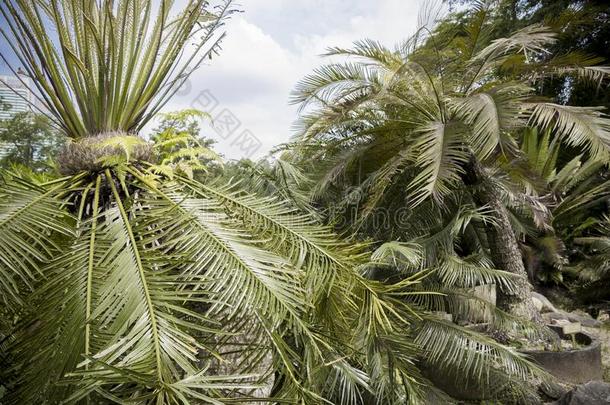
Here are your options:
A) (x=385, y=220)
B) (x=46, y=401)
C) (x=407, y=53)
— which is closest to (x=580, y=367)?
(x=385, y=220)

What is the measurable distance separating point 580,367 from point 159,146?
217 inches

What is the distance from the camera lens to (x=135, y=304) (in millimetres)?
1287

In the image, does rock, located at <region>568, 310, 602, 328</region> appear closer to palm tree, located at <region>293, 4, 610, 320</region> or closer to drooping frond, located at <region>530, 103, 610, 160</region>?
palm tree, located at <region>293, 4, 610, 320</region>

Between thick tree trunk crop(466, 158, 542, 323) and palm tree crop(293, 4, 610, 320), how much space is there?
0.01 metres

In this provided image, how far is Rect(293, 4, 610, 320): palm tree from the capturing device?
168 inches

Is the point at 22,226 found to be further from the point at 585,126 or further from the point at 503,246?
the point at 503,246

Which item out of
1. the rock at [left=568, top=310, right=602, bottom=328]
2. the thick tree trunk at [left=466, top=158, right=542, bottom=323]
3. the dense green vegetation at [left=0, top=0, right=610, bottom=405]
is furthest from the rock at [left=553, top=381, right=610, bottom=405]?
the rock at [left=568, top=310, right=602, bottom=328]

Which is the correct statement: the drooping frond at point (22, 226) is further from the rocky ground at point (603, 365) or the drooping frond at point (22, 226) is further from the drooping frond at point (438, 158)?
the rocky ground at point (603, 365)

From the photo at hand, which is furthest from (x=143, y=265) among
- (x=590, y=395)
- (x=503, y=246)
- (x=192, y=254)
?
(x=503, y=246)

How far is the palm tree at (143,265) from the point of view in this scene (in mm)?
1224

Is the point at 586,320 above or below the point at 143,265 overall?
below

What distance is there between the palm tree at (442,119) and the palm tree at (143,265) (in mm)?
2416

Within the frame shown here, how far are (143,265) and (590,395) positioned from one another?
4725 millimetres

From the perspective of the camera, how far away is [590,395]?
177 inches
